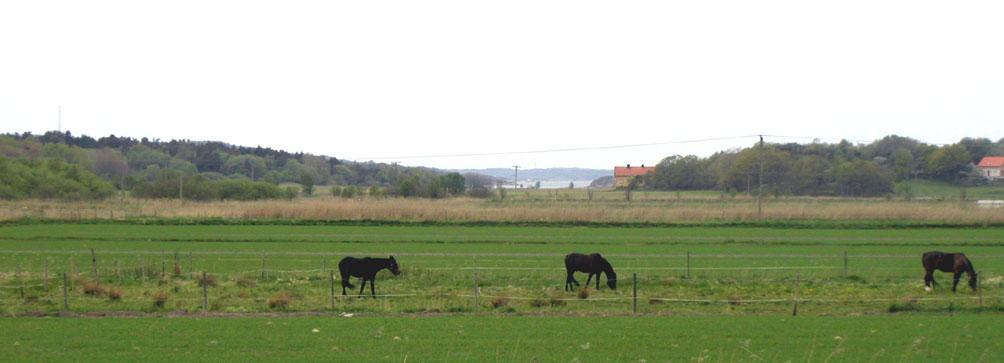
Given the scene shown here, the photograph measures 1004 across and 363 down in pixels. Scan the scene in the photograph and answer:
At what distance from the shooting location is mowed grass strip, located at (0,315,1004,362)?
16.3m

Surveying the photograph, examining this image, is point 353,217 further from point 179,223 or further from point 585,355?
point 585,355

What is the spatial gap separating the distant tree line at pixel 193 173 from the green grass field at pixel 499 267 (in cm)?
3148

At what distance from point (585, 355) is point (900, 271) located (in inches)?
817

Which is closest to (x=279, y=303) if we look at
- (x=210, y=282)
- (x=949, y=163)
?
(x=210, y=282)

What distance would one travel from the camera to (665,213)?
6391 cm

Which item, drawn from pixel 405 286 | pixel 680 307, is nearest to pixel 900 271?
pixel 680 307

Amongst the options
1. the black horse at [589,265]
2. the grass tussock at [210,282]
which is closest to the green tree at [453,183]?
the grass tussock at [210,282]

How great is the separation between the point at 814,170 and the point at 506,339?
8378 centimetres

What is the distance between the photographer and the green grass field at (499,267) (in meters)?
24.0

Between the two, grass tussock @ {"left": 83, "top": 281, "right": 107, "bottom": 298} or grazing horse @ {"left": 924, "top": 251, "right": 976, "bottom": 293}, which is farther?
grazing horse @ {"left": 924, "top": 251, "right": 976, "bottom": 293}


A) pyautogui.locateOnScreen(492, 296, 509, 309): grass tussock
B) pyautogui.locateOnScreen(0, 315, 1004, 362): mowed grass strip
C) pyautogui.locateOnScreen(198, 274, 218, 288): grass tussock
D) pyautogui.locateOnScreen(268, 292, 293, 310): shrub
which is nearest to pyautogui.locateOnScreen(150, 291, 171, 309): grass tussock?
pyautogui.locateOnScreen(0, 315, 1004, 362): mowed grass strip

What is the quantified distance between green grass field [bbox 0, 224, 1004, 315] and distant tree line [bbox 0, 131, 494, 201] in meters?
31.5

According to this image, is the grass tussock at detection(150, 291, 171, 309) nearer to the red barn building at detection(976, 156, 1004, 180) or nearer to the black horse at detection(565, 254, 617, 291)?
the black horse at detection(565, 254, 617, 291)

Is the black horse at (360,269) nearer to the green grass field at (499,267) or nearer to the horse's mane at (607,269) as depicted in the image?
the green grass field at (499,267)
